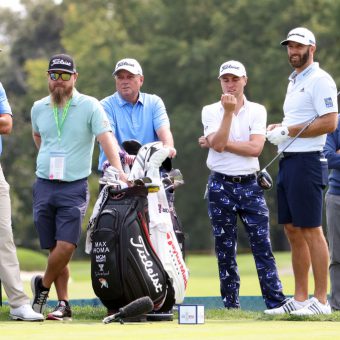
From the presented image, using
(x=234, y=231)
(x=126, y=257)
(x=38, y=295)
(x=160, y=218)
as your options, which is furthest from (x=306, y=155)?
(x=38, y=295)

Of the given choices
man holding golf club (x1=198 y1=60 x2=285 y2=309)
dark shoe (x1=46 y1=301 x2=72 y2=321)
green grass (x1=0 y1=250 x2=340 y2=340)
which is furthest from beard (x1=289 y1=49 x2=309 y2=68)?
dark shoe (x1=46 y1=301 x2=72 y2=321)

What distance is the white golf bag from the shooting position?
9.62m

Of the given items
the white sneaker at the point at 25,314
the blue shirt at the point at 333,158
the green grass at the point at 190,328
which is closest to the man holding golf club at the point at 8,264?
the white sneaker at the point at 25,314

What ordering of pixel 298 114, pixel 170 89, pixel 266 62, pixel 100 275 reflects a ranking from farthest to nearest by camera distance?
pixel 170 89 < pixel 266 62 < pixel 298 114 < pixel 100 275

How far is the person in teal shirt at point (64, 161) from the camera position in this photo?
9.89 meters

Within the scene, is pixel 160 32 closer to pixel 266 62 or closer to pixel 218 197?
pixel 266 62

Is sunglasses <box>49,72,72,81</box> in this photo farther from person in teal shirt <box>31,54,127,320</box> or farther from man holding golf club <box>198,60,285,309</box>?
man holding golf club <box>198,60,285,309</box>

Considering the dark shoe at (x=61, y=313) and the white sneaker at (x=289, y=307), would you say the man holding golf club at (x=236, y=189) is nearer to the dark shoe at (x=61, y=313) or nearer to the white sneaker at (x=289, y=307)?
the white sneaker at (x=289, y=307)

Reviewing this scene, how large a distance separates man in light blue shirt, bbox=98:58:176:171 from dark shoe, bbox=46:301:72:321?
1.39m

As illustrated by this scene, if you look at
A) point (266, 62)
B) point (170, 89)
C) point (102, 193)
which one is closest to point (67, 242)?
point (102, 193)

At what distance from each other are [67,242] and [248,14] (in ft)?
123

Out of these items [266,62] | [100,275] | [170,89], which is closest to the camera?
[100,275]

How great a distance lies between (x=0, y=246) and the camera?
963 cm

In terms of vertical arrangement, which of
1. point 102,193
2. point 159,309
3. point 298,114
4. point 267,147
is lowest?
point 159,309
